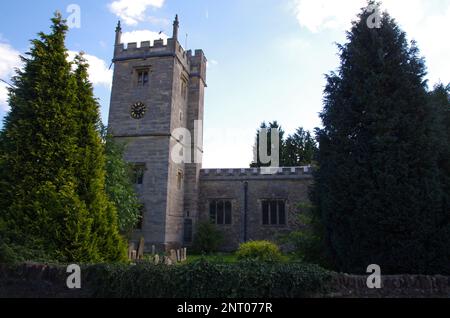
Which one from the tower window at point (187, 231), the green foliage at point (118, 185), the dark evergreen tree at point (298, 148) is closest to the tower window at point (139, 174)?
the green foliage at point (118, 185)

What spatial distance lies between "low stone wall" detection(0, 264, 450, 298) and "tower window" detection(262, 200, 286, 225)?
16316mm

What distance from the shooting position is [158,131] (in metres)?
19.5

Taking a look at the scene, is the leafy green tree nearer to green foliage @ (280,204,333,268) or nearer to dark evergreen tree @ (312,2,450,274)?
dark evergreen tree @ (312,2,450,274)

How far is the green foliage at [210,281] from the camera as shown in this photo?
16.1 ft

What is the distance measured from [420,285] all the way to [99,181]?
6683 millimetres

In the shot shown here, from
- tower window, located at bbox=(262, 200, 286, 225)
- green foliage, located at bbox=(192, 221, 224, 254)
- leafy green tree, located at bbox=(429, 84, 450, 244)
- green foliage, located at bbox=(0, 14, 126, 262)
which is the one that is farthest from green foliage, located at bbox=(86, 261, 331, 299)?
tower window, located at bbox=(262, 200, 286, 225)

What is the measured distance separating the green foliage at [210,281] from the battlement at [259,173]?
16717mm

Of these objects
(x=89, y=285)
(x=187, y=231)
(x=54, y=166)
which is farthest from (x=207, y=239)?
(x=89, y=285)

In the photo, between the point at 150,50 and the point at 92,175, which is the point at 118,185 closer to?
the point at 92,175

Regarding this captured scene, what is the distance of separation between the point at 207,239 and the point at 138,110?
873 centimetres

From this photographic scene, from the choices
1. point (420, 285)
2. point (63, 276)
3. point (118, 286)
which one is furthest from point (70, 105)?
point (420, 285)

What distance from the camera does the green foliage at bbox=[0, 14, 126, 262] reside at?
6754mm

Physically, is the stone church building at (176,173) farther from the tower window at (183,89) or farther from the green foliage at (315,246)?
the green foliage at (315,246)

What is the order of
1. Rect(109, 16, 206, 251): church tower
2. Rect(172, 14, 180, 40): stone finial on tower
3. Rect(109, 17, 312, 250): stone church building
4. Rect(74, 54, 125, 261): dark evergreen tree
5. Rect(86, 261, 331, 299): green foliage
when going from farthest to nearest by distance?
Rect(172, 14, 180, 40): stone finial on tower
Rect(109, 17, 312, 250): stone church building
Rect(109, 16, 206, 251): church tower
Rect(74, 54, 125, 261): dark evergreen tree
Rect(86, 261, 331, 299): green foliage
